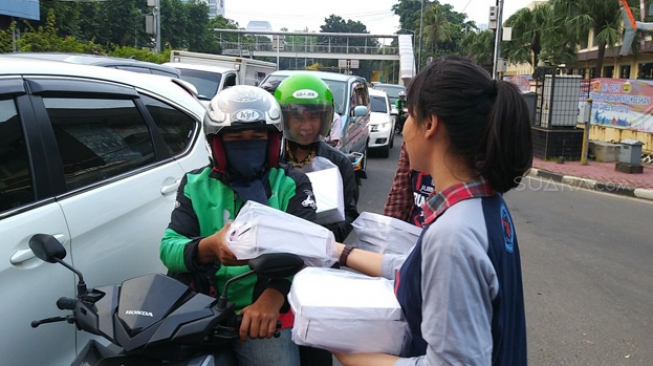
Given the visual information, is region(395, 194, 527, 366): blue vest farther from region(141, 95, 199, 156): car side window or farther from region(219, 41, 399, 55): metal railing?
region(219, 41, 399, 55): metal railing

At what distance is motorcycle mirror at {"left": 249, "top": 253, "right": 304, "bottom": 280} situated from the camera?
5.23 feet

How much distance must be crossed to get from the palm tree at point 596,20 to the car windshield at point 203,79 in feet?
53.7

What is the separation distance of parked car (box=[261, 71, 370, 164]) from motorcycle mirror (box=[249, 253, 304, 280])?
22.6ft

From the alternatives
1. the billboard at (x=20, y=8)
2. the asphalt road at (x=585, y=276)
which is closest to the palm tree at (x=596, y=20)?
the asphalt road at (x=585, y=276)

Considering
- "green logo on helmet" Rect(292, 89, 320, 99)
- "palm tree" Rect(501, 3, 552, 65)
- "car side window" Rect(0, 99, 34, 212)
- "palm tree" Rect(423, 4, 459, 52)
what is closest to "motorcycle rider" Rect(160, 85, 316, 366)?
"car side window" Rect(0, 99, 34, 212)

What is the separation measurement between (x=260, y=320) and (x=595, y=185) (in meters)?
10.9

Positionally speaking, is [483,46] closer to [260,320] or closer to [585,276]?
[585,276]

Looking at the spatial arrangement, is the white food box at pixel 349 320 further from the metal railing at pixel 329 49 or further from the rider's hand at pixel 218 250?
the metal railing at pixel 329 49

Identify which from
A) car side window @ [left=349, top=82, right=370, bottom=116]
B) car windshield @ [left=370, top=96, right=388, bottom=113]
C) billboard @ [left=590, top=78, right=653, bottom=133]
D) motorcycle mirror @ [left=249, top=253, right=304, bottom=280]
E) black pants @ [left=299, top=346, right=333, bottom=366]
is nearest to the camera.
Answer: motorcycle mirror @ [left=249, top=253, right=304, bottom=280]

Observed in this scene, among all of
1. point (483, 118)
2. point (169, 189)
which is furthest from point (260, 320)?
point (169, 189)

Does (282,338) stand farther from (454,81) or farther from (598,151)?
(598,151)

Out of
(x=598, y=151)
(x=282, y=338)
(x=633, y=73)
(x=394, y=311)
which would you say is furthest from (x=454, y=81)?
(x=633, y=73)

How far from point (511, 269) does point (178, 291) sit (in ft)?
3.23

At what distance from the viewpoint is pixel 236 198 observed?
7.16 ft
